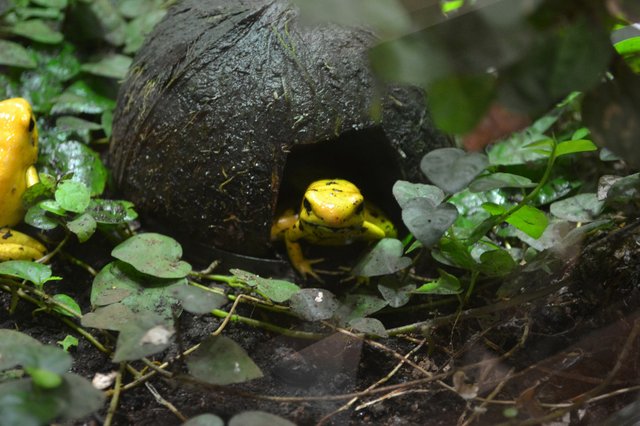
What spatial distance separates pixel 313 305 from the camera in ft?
A: 6.66

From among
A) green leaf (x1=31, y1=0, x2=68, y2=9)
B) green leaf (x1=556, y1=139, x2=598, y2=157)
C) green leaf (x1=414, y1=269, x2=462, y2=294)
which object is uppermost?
green leaf (x1=31, y1=0, x2=68, y2=9)

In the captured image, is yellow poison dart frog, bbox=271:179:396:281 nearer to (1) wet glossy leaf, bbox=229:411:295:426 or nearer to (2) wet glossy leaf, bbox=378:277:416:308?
(2) wet glossy leaf, bbox=378:277:416:308

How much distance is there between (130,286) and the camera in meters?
2.21

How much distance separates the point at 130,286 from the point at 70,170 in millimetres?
921

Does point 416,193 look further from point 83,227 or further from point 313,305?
point 83,227

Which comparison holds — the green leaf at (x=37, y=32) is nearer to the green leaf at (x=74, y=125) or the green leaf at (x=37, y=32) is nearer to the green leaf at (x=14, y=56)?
the green leaf at (x=14, y=56)

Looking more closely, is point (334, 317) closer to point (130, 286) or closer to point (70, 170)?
point (130, 286)

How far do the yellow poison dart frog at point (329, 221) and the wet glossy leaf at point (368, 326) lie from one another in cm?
→ 54

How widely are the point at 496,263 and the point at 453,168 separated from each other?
1.79ft

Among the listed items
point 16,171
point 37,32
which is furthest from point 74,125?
point 37,32

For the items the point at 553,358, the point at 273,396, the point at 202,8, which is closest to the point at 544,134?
the point at 553,358

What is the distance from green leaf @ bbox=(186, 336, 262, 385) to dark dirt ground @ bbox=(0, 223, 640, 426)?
0.07m

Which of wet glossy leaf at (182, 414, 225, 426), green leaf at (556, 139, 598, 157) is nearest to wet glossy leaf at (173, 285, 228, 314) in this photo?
wet glossy leaf at (182, 414, 225, 426)

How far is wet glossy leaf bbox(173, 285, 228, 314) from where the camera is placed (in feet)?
4.96
